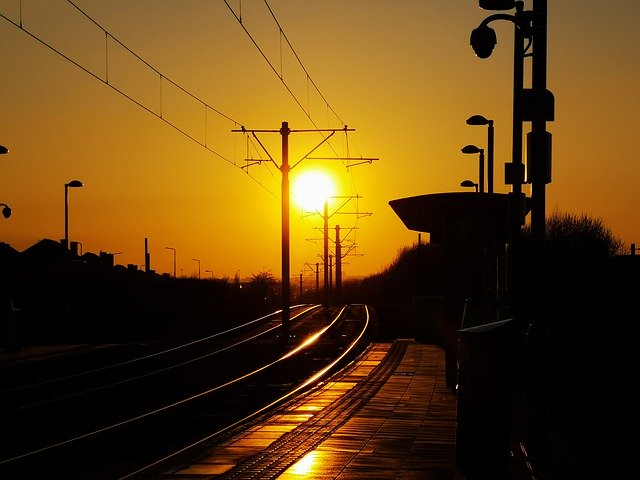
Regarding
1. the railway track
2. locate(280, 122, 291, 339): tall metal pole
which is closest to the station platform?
the railway track

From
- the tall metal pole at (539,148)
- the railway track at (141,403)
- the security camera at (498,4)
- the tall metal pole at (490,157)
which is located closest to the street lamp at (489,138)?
the tall metal pole at (490,157)

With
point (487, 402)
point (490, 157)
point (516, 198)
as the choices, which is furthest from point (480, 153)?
point (487, 402)

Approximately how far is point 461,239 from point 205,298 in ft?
274

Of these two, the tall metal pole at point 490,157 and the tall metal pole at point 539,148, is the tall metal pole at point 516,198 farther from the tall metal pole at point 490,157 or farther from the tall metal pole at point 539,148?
the tall metal pole at point 490,157

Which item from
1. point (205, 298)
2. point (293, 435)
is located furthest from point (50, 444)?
point (205, 298)

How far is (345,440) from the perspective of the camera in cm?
1622

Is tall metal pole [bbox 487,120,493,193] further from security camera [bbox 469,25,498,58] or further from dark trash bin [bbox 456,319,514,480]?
dark trash bin [bbox 456,319,514,480]

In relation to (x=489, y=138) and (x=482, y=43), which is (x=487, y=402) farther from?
(x=489, y=138)

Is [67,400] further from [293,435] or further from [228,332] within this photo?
[228,332]

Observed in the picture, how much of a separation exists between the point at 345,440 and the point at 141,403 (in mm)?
9305

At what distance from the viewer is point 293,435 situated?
55.3ft

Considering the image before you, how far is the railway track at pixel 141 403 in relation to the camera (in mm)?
16409

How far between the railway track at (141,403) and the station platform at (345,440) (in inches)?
39.7

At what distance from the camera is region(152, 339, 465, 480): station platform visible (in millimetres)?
13445
